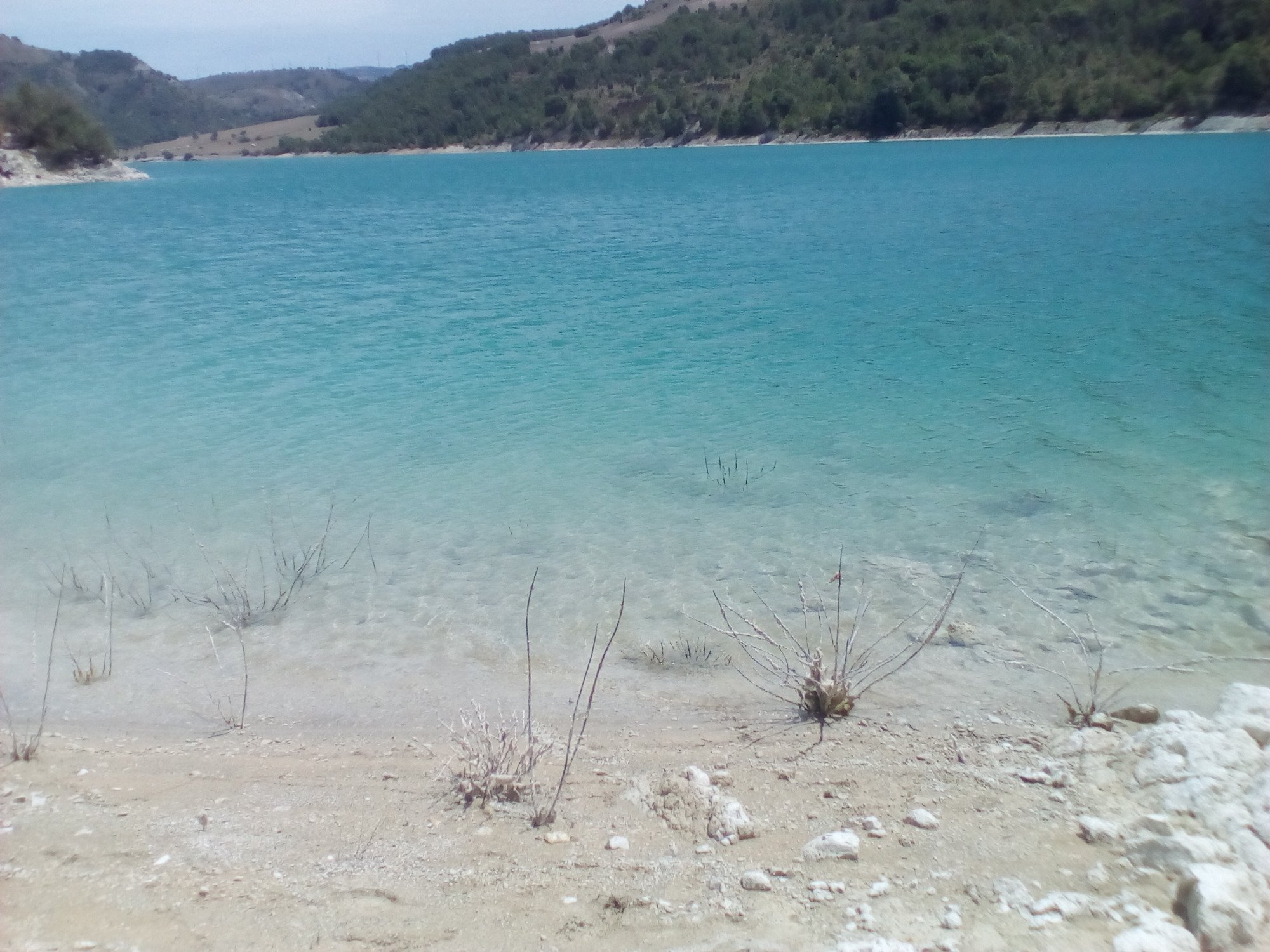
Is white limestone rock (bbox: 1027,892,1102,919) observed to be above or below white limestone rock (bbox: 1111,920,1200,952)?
below

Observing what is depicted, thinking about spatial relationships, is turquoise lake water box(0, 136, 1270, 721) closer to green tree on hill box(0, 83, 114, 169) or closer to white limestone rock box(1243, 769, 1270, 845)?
white limestone rock box(1243, 769, 1270, 845)

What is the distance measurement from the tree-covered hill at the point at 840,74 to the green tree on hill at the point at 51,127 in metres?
60.4

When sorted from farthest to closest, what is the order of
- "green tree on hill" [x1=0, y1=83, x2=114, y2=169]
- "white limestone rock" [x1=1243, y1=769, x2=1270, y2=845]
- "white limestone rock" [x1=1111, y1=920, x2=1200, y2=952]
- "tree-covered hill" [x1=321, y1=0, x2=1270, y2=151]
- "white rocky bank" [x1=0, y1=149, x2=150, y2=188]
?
"green tree on hill" [x1=0, y1=83, x2=114, y2=169] < "white rocky bank" [x1=0, y1=149, x2=150, y2=188] < "tree-covered hill" [x1=321, y1=0, x2=1270, y2=151] < "white limestone rock" [x1=1243, y1=769, x2=1270, y2=845] < "white limestone rock" [x1=1111, y1=920, x2=1200, y2=952]

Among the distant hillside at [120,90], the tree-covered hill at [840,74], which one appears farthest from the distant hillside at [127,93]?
the tree-covered hill at [840,74]

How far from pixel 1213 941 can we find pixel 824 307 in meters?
14.0

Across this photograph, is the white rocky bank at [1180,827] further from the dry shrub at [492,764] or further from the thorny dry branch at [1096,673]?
the dry shrub at [492,764]

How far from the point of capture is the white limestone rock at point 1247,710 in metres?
3.99

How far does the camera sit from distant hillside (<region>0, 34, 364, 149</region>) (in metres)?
16.3

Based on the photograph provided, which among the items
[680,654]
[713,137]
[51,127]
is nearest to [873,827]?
[680,654]

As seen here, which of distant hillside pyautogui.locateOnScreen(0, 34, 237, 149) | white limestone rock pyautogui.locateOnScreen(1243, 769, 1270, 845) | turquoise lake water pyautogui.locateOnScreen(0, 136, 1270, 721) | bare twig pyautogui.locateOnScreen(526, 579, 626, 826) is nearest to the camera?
white limestone rock pyautogui.locateOnScreen(1243, 769, 1270, 845)

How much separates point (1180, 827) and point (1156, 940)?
755mm

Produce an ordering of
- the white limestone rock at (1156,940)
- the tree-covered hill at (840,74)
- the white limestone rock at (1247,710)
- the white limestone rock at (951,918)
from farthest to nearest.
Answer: the tree-covered hill at (840,74) < the white limestone rock at (1247,710) < the white limestone rock at (951,918) < the white limestone rock at (1156,940)

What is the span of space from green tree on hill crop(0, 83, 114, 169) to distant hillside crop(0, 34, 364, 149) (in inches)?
46.4

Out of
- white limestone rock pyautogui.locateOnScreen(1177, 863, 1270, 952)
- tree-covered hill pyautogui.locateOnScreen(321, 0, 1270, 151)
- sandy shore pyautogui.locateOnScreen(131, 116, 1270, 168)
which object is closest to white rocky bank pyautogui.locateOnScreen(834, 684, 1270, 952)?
white limestone rock pyautogui.locateOnScreen(1177, 863, 1270, 952)
